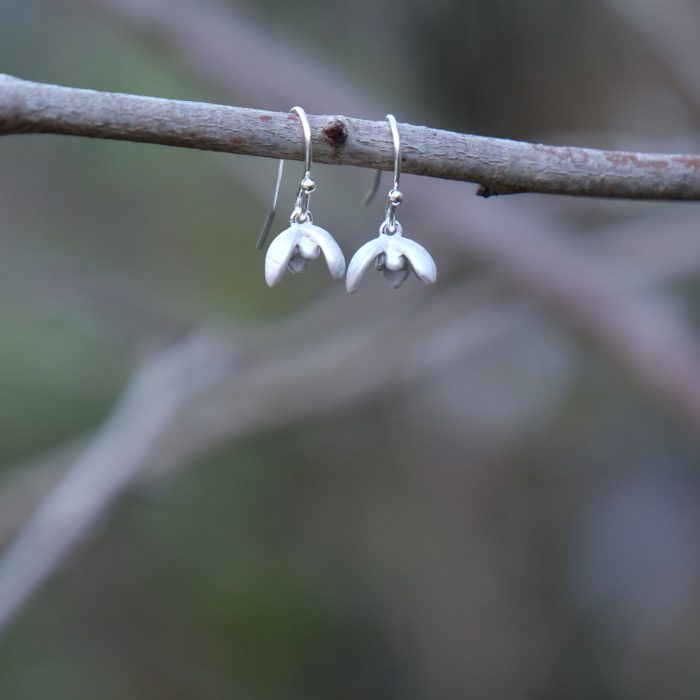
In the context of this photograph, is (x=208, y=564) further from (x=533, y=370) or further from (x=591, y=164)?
(x=591, y=164)

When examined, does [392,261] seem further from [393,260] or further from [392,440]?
[392,440]

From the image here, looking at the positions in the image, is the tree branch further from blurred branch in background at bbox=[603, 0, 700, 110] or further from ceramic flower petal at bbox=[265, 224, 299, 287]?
blurred branch in background at bbox=[603, 0, 700, 110]

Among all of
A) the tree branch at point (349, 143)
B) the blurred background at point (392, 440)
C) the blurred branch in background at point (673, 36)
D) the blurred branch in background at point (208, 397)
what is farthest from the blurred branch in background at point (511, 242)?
the tree branch at point (349, 143)

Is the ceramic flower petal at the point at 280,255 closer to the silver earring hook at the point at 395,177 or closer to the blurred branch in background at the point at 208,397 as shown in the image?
the silver earring hook at the point at 395,177

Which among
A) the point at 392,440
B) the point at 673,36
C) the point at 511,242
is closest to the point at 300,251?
the point at 511,242

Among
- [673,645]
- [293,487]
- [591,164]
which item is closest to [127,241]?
[293,487]

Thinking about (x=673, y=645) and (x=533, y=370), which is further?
(x=533, y=370)
